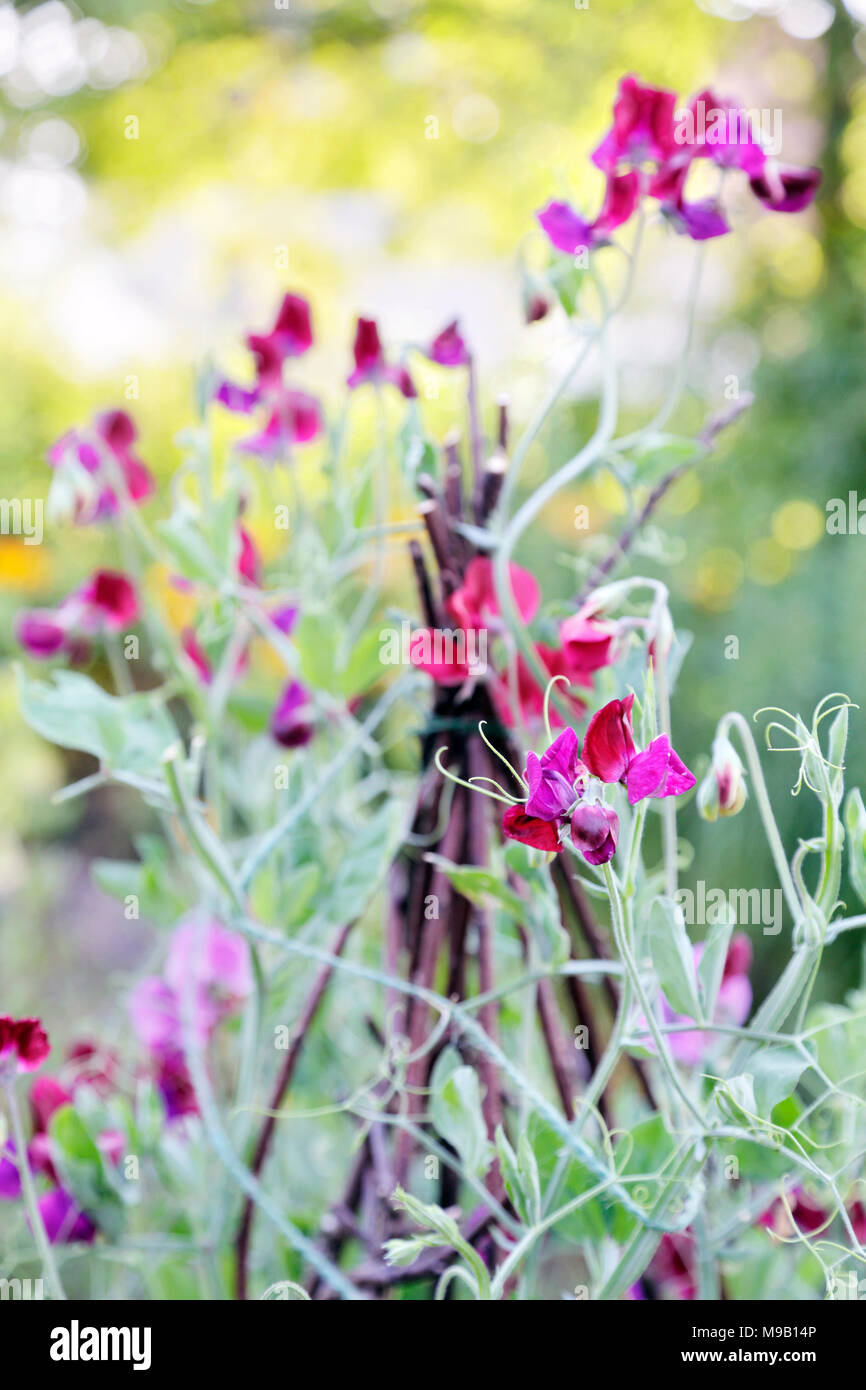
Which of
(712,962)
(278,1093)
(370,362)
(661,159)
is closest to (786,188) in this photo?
(661,159)

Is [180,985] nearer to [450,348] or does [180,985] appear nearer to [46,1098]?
[46,1098]

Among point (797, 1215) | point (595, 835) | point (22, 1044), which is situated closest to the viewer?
point (595, 835)

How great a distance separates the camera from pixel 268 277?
2.00m

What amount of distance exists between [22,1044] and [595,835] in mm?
227

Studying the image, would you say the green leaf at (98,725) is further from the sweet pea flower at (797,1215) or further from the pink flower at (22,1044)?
the sweet pea flower at (797,1215)

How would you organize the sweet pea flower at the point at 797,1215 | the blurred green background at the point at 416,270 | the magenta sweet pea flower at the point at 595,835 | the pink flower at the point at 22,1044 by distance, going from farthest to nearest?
the blurred green background at the point at 416,270, the sweet pea flower at the point at 797,1215, the pink flower at the point at 22,1044, the magenta sweet pea flower at the point at 595,835

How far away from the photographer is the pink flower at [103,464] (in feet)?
1.66

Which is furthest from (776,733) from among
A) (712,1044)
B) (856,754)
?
(712,1044)

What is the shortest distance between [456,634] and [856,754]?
117cm

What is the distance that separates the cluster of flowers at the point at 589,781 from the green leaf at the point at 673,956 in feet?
0.15

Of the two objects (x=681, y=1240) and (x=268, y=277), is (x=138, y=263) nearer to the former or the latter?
(x=268, y=277)

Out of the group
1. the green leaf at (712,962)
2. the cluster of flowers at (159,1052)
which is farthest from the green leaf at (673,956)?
the cluster of flowers at (159,1052)

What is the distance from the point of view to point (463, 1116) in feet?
1.18

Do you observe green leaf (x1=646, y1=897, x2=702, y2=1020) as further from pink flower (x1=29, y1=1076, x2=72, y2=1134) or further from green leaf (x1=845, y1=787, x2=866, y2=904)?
pink flower (x1=29, y1=1076, x2=72, y2=1134)
